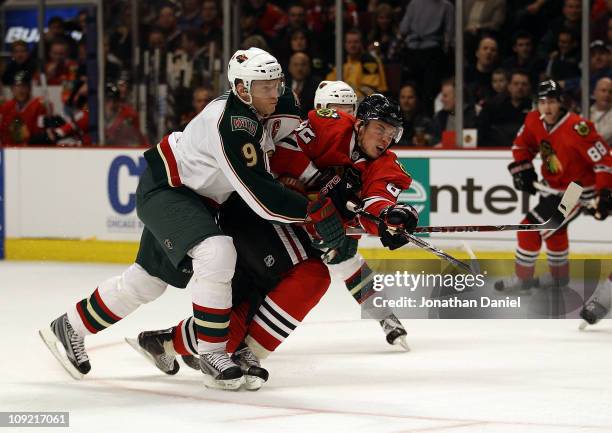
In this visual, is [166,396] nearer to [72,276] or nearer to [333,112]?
[333,112]

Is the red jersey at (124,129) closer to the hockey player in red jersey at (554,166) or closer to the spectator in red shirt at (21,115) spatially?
the spectator in red shirt at (21,115)

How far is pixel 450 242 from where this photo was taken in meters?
7.52

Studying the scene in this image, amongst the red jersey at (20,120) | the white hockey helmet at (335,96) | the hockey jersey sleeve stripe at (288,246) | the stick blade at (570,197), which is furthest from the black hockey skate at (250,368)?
the red jersey at (20,120)

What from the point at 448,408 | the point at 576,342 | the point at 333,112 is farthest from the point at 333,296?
the point at 448,408

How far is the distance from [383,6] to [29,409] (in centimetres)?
500

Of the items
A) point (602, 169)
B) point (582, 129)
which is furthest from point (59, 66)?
point (602, 169)

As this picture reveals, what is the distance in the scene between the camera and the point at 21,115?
8867 millimetres

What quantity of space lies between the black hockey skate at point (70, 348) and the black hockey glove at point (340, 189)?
3.08 ft

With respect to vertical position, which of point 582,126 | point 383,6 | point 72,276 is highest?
point 383,6

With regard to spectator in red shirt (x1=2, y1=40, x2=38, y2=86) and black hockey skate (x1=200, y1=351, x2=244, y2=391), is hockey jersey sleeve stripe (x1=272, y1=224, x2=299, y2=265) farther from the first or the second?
spectator in red shirt (x1=2, y1=40, x2=38, y2=86)

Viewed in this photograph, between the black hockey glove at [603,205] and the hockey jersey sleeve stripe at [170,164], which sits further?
the black hockey glove at [603,205]

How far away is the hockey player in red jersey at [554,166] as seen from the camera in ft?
20.7

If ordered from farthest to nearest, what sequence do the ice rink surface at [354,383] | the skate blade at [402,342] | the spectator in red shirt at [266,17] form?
1. the spectator in red shirt at [266,17]
2. the skate blade at [402,342]
3. the ice rink surface at [354,383]

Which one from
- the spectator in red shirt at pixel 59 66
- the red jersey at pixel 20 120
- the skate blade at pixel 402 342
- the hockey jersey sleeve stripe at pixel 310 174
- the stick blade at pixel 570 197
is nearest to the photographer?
the hockey jersey sleeve stripe at pixel 310 174
